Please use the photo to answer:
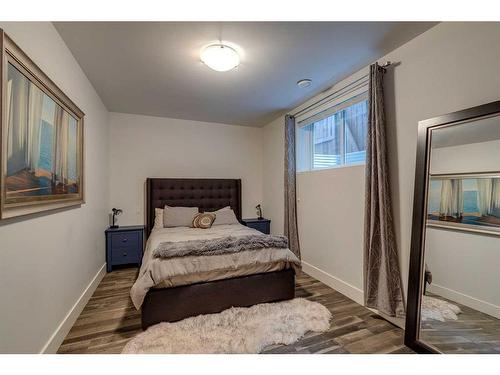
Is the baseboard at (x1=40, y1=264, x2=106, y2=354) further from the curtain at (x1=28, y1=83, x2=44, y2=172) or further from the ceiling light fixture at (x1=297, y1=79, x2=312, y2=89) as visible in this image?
the ceiling light fixture at (x1=297, y1=79, x2=312, y2=89)

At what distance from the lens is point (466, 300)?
1.59 meters

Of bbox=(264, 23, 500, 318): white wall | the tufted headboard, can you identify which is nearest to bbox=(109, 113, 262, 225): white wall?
the tufted headboard

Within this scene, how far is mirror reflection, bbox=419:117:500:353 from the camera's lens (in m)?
1.46

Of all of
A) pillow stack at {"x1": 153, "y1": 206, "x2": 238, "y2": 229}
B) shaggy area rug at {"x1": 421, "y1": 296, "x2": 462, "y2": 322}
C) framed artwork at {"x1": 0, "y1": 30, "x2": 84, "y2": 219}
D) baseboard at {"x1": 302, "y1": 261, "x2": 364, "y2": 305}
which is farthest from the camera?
pillow stack at {"x1": 153, "y1": 206, "x2": 238, "y2": 229}

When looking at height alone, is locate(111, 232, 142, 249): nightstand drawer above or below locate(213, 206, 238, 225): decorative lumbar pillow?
below

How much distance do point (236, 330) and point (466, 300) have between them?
5.67 ft

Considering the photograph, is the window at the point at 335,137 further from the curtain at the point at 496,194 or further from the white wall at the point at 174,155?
the white wall at the point at 174,155

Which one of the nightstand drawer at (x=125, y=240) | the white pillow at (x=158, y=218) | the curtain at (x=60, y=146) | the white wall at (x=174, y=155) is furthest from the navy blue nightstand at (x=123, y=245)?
the curtain at (x=60, y=146)

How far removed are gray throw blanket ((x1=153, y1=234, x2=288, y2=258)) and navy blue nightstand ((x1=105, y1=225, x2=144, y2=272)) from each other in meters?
1.48

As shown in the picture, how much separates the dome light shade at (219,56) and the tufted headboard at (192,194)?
236 centimetres

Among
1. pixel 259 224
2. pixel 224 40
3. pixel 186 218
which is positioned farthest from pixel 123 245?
pixel 224 40

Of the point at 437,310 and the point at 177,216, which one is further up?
the point at 177,216

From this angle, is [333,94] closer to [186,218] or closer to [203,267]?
[203,267]
